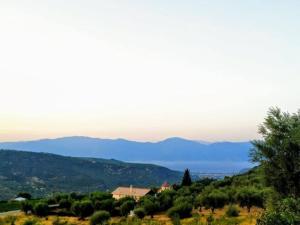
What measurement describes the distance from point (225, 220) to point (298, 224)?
95.8ft

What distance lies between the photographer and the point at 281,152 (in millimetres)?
42312

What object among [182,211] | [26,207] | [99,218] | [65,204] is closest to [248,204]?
[182,211]

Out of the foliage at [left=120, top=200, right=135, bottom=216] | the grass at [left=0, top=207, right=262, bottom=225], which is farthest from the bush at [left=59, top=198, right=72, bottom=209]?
the foliage at [left=120, top=200, right=135, bottom=216]

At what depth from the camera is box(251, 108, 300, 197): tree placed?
1628 inches

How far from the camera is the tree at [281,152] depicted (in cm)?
4134

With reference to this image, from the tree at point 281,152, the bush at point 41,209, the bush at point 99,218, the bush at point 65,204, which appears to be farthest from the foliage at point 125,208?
the tree at point 281,152

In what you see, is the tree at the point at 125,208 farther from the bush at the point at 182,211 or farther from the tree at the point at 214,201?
the tree at the point at 214,201

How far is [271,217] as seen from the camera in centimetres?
2358

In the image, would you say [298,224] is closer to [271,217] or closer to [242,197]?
[271,217]

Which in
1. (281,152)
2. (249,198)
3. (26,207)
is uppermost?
(281,152)

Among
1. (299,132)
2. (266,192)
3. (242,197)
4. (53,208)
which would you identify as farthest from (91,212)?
(299,132)

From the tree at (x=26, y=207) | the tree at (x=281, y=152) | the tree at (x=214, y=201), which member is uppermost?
the tree at (x=281, y=152)

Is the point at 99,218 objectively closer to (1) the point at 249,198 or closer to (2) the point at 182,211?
(2) the point at 182,211

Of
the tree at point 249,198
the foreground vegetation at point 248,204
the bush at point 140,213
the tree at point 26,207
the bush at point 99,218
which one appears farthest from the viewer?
the tree at point 26,207
